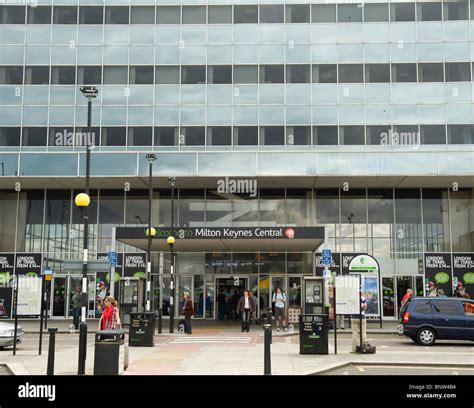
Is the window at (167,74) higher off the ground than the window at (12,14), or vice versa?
the window at (12,14)

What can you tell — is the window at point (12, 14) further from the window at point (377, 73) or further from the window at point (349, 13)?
the window at point (377, 73)

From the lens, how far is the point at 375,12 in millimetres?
33625

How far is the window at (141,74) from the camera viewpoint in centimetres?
3378

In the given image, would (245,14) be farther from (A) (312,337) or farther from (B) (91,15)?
(A) (312,337)

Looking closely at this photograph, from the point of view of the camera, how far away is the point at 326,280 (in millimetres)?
24250

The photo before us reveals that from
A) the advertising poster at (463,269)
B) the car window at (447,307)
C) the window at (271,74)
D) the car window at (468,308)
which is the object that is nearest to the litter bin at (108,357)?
the car window at (447,307)

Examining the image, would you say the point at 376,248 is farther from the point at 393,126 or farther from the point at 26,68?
the point at 26,68

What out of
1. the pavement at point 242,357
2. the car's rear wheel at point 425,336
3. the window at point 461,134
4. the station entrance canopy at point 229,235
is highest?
the window at point 461,134

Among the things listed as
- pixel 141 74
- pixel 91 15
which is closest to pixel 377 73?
pixel 141 74

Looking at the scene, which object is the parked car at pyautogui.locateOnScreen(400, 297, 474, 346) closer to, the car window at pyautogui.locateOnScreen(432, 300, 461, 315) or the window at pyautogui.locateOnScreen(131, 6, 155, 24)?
the car window at pyautogui.locateOnScreen(432, 300, 461, 315)

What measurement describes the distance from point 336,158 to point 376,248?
18.8 feet

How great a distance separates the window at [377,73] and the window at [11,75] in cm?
1955

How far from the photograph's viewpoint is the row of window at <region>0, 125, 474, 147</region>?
107 ft

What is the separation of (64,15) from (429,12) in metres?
20.8
